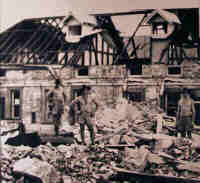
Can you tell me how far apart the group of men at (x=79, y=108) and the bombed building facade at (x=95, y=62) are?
0.26ft

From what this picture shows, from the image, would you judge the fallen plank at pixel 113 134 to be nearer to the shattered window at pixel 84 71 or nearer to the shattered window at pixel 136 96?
the shattered window at pixel 136 96

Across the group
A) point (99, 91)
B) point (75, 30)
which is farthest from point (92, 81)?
point (75, 30)

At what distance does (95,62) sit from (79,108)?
64cm

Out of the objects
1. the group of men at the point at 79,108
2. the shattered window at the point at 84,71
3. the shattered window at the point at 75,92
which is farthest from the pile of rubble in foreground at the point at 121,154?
the shattered window at the point at 84,71

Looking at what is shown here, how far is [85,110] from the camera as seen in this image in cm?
380

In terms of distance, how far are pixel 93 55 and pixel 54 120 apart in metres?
1.02

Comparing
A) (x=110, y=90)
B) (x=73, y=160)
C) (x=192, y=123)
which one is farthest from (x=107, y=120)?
(x=192, y=123)

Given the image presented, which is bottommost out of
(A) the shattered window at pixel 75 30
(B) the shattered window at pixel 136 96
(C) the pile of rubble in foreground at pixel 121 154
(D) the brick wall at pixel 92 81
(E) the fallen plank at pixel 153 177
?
(E) the fallen plank at pixel 153 177

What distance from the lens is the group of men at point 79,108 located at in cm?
378

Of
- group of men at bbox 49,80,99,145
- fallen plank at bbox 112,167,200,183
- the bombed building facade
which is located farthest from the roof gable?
fallen plank at bbox 112,167,200,183

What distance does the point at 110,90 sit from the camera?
372 cm

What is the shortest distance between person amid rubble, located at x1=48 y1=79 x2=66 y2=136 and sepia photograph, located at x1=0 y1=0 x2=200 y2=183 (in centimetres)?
1

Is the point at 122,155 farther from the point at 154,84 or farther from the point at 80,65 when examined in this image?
the point at 80,65

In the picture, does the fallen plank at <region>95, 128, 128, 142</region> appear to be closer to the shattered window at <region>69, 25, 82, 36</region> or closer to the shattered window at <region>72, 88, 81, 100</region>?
the shattered window at <region>72, 88, 81, 100</region>
